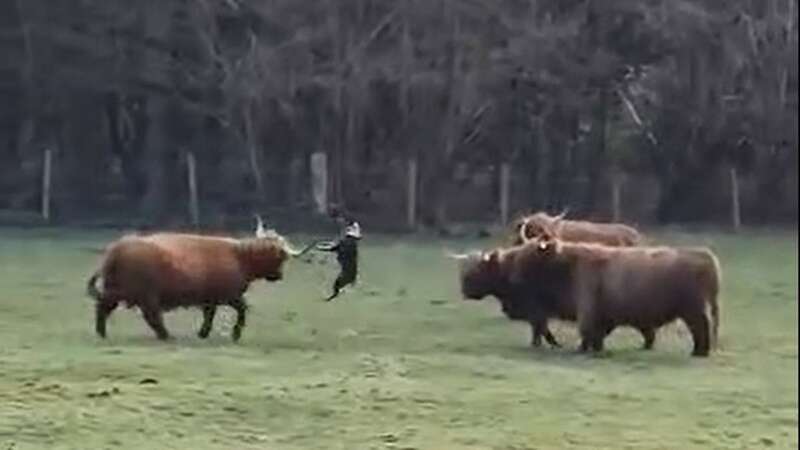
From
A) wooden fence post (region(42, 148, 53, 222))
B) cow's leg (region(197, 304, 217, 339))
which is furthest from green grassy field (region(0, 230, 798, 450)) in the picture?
wooden fence post (region(42, 148, 53, 222))

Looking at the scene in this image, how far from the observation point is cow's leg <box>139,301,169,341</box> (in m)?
10.1

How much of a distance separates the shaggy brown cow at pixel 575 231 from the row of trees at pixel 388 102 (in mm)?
348

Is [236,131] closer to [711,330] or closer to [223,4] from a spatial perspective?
[223,4]

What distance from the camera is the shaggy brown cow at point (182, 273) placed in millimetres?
10383

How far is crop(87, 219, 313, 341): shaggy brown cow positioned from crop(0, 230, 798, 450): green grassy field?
0.11 m

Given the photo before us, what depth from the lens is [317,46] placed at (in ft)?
48.3

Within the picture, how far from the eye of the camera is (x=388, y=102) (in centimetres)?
1373

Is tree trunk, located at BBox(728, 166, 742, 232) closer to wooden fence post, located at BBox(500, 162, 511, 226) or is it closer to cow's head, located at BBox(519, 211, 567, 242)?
cow's head, located at BBox(519, 211, 567, 242)

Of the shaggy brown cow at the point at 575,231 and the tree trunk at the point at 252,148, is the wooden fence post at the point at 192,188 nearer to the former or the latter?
the tree trunk at the point at 252,148

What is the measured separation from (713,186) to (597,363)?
939mm

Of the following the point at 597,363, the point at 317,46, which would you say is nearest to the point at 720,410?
the point at 597,363

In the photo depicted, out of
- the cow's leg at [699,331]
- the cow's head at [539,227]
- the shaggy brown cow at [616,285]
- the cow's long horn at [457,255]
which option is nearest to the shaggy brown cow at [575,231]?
the cow's head at [539,227]

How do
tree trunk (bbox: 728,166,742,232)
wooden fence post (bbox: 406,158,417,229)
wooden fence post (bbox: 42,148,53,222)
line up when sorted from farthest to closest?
1. wooden fence post (bbox: 42,148,53,222)
2. wooden fence post (bbox: 406,158,417,229)
3. tree trunk (bbox: 728,166,742,232)

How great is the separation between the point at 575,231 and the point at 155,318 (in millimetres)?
3454
